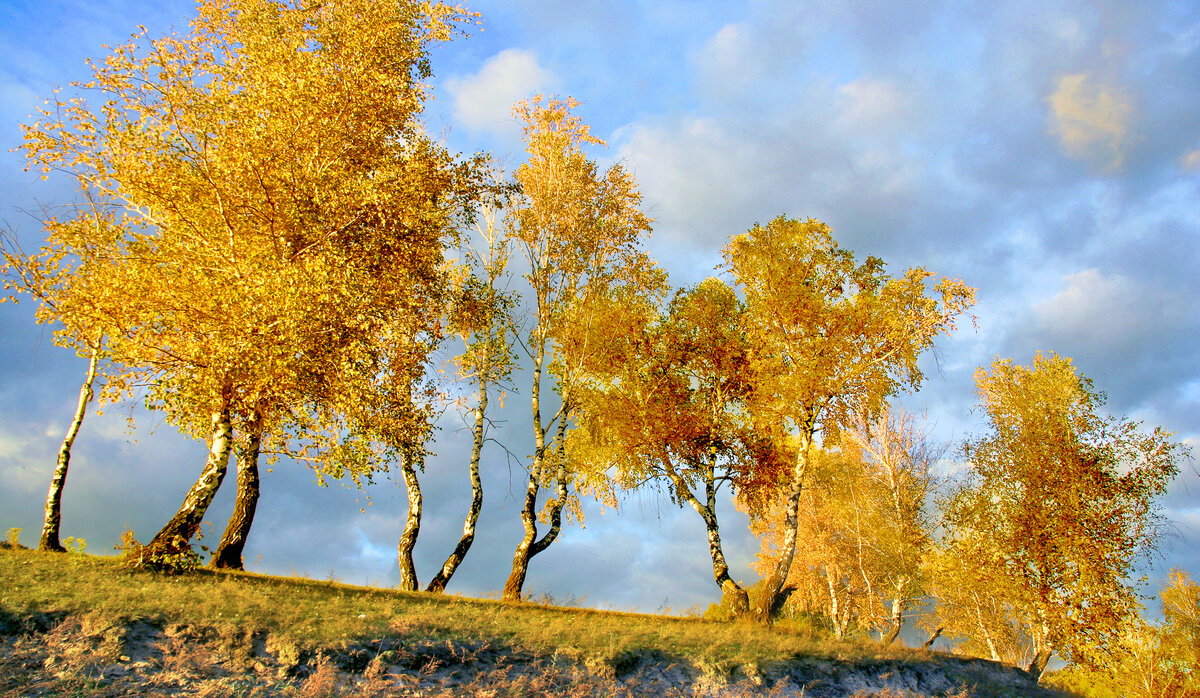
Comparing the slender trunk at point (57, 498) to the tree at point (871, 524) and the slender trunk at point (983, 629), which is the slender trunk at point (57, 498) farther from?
the slender trunk at point (983, 629)

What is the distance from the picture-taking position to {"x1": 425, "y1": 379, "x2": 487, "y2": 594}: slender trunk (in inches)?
868

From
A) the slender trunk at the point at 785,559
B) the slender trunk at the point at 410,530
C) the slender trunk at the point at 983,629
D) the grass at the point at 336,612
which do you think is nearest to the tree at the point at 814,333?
the slender trunk at the point at 785,559

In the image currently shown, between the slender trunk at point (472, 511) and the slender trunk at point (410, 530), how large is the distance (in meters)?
0.76

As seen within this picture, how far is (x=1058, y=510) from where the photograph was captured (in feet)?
80.7

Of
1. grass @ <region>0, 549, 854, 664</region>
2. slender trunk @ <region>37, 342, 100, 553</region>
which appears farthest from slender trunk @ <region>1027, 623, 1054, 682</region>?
slender trunk @ <region>37, 342, 100, 553</region>

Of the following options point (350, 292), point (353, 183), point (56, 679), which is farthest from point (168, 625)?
point (353, 183)

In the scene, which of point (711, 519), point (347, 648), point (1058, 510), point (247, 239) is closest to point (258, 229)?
point (247, 239)

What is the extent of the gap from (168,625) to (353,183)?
11.4 metres

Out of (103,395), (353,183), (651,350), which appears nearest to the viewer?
(103,395)

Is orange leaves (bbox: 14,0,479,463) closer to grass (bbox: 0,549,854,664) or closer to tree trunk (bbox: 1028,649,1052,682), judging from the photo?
grass (bbox: 0,549,854,664)

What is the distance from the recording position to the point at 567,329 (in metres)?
25.6

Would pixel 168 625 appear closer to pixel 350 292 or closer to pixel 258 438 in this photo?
pixel 258 438

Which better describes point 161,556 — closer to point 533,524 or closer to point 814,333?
point 533,524

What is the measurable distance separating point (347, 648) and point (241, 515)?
336 inches
